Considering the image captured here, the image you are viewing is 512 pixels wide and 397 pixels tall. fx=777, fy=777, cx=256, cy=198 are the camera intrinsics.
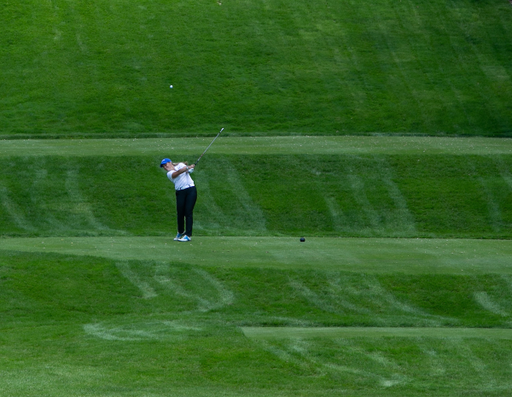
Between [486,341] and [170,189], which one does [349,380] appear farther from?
[170,189]

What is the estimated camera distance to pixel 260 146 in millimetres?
34375

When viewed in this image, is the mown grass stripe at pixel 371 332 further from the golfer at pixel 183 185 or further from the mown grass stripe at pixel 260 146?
the mown grass stripe at pixel 260 146

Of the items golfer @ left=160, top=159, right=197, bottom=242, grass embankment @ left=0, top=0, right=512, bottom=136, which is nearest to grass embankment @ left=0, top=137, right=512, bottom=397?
golfer @ left=160, top=159, right=197, bottom=242

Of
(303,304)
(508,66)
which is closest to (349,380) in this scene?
(303,304)

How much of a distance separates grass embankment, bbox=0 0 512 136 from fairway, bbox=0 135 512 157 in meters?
3.79

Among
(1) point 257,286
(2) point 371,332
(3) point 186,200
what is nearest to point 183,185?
(3) point 186,200

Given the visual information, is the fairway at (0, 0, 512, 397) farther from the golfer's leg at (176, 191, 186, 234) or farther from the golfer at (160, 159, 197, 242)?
the golfer at (160, 159, 197, 242)

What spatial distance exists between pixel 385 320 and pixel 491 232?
12.0 meters

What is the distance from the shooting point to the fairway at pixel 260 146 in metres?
33.0

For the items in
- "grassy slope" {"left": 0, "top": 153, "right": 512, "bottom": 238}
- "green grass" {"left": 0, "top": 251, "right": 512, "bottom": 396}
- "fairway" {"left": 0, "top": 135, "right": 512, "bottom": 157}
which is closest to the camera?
"green grass" {"left": 0, "top": 251, "right": 512, "bottom": 396}

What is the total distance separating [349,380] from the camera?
41.1 ft

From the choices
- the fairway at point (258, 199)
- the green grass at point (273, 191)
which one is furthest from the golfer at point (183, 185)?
the green grass at point (273, 191)

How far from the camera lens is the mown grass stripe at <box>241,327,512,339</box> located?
14.5 meters

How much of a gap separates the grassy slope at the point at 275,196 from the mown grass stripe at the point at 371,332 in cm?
1107
